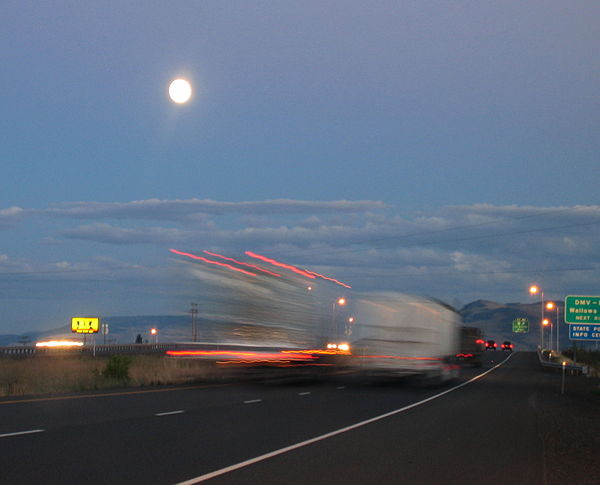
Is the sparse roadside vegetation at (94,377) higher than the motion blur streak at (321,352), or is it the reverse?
the motion blur streak at (321,352)

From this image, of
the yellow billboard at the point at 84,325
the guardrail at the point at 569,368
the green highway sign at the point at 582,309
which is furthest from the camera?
the yellow billboard at the point at 84,325

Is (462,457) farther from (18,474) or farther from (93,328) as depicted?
(93,328)

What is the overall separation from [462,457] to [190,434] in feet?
15.4

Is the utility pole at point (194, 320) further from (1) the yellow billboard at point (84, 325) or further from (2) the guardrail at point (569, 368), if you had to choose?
(1) the yellow billboard at point (84, 325)

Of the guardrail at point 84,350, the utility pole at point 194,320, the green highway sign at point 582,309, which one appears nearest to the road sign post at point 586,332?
the green highway sign at point 582,309

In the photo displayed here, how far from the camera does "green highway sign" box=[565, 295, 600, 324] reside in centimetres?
3419

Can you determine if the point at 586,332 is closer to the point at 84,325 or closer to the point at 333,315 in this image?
the point at 333,315

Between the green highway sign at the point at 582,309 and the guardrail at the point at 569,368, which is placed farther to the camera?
the guardrail at the point at 569,368

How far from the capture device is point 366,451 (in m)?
12.7

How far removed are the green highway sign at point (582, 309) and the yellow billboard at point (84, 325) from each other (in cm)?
5887

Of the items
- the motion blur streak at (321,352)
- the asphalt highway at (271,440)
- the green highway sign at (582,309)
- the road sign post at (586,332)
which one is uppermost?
the green highway sign at (582,309)

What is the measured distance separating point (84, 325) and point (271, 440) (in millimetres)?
74340

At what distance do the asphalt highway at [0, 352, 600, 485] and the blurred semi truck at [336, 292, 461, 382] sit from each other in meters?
5.91

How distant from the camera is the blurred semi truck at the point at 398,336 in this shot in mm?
30109
